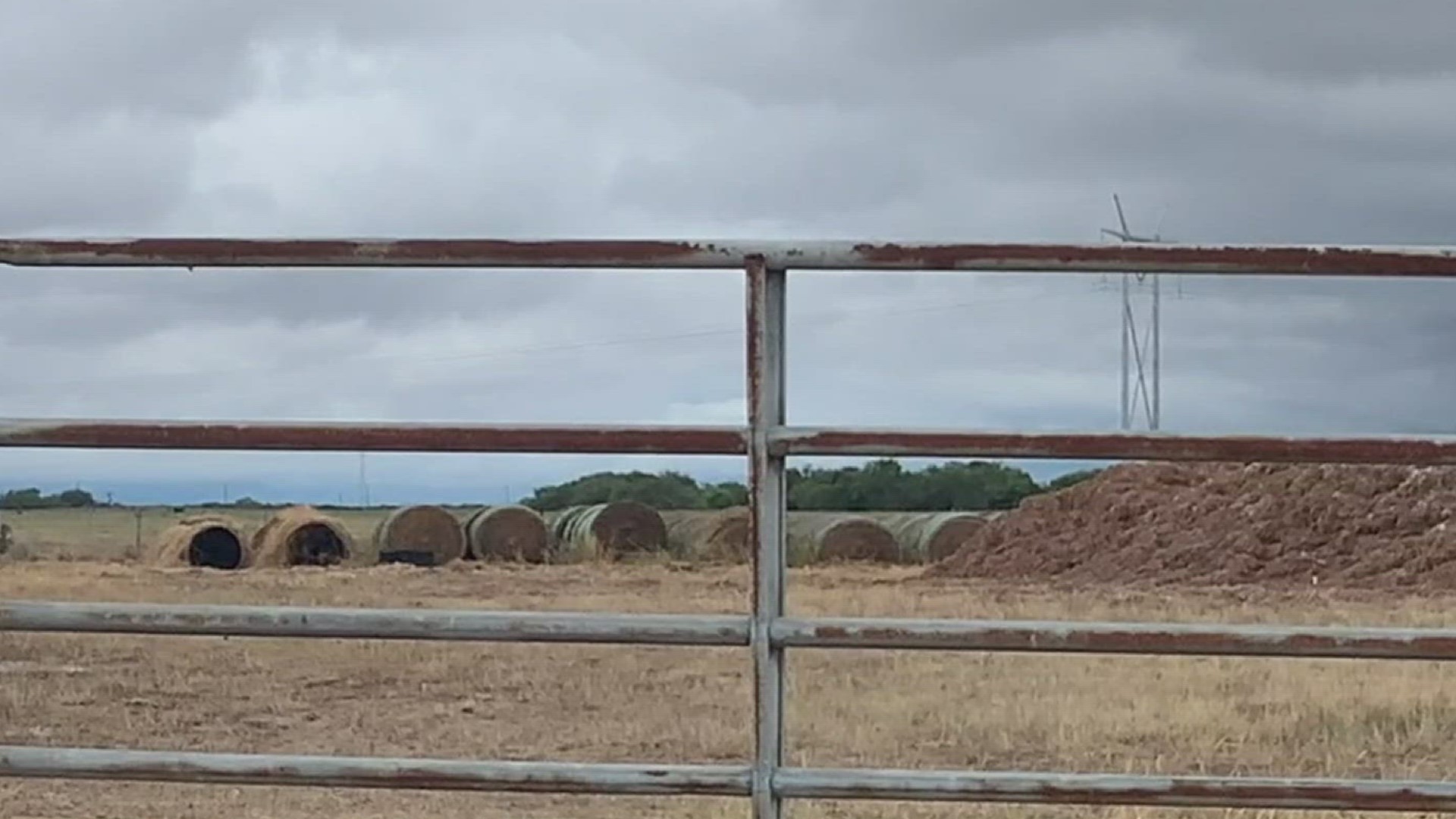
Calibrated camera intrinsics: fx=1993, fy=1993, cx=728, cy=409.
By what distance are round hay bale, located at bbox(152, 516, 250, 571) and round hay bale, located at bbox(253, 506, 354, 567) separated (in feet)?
0.72

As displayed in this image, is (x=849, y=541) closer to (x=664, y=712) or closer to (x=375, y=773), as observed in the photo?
(x=664, y=712)

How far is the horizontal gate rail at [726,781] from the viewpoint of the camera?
114 inches

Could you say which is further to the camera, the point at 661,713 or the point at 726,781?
the point at 661,713

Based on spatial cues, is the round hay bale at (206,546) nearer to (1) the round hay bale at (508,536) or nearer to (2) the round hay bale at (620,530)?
(1) the round hay bale at (508,536)

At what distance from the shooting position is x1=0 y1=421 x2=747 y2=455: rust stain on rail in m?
2.88

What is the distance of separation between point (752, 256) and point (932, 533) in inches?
919

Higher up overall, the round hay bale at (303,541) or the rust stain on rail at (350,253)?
the rust stain on rail at (350,253)

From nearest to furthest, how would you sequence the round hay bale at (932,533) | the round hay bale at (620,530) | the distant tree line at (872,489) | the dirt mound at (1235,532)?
the distant tree line at (872,489) < the dirt mound at (1235,532) < the round hay bale at (620,530) < the round hay bale at (932,533)

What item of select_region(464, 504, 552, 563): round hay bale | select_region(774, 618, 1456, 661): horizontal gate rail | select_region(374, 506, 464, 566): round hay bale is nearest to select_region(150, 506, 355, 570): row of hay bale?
select_region(374, 506, 464, 566): round hay bale

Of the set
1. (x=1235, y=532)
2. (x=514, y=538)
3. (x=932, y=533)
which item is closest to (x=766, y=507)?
(x=1235, y=532)

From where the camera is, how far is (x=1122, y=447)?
9.46 feet

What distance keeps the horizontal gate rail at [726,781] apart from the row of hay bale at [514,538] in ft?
59.3

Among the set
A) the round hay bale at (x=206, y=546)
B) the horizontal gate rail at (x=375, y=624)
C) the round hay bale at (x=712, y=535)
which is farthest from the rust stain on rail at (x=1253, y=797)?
the round hay bale at (x=206, y=546)

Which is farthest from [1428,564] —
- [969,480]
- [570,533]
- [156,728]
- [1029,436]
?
[1029,436]
